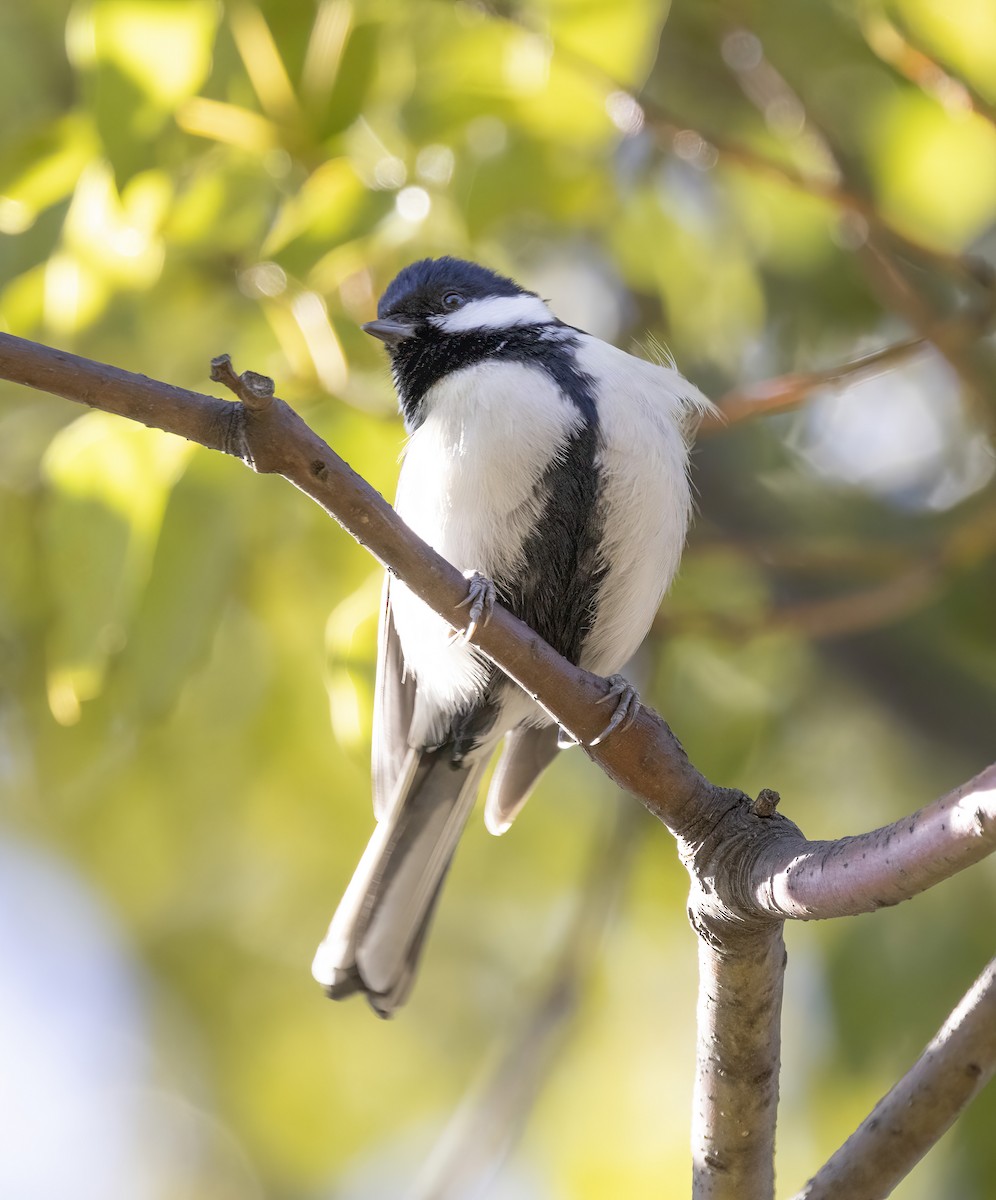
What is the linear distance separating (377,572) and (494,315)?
587mm

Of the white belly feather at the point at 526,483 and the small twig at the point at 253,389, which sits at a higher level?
the white belly feather at the point at 526,483

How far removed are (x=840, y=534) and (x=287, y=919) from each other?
210 cm

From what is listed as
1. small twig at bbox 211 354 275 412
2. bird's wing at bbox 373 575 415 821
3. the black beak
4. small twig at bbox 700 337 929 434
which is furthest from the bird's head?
small twig at bbox 211 354 275 412

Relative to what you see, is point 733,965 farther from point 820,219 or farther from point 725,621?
point 820,219

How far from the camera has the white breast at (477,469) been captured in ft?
7.79

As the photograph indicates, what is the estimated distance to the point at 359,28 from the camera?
2.54 metres

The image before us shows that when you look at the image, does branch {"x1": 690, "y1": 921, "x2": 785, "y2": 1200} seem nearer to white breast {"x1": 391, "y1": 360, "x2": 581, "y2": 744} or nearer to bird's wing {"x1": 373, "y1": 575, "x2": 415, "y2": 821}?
white breast {"x1": 391, "y1": 360, "x2": 581, "y2": 744}

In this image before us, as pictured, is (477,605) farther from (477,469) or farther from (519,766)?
(519,766)

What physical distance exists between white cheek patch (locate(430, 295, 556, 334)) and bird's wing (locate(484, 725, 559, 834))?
812 mm

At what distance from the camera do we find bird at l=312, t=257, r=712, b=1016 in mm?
2412

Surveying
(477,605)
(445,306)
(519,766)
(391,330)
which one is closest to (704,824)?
(477,605)

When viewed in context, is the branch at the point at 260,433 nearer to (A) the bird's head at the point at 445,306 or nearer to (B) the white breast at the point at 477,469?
(B) the white breast at the point at 477,469

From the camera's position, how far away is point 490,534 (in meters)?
2.43

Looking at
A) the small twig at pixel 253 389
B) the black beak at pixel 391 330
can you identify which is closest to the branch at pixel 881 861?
the small twig at pixel 253 389
